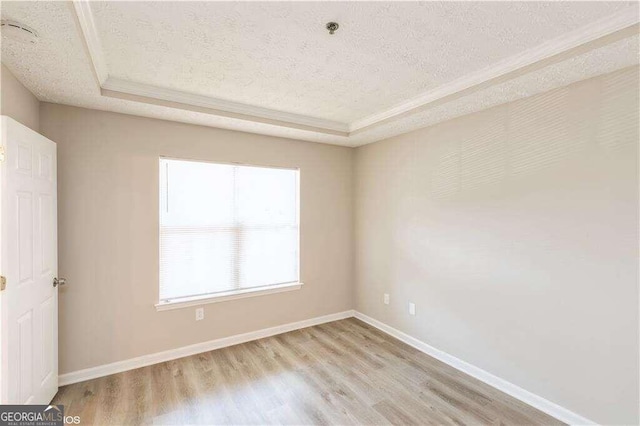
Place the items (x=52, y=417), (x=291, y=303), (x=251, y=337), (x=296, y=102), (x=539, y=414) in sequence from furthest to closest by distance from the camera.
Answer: (x=291, y=303)
(x=251, y=337)
(x=296, y=102)
(x=539, y=414)
(x=52, y=417)

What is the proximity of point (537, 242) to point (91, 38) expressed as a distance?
3.29m

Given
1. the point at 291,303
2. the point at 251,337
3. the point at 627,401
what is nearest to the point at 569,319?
the point at 627,401

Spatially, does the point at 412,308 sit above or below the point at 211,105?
below

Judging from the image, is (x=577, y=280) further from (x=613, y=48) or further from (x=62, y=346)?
(x=62, y=346)

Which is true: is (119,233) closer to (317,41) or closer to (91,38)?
(91,38)

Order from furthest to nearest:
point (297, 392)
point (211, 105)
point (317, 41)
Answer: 1. point (211, 105)
2. point (297, 392)
3. point (317, 41)

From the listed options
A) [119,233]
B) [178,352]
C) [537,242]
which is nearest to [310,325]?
[178,352]

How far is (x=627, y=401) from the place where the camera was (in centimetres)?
185

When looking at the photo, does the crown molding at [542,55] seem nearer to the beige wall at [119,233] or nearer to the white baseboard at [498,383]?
the beige wall at [119,233]

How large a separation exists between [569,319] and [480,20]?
6.84ft

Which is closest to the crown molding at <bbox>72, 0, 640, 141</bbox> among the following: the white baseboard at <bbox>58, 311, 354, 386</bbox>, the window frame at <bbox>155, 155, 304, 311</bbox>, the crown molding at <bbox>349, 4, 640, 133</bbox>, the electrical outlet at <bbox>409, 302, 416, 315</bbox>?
the crown molding at <bbox>349, 4, 640, 133</bbox>

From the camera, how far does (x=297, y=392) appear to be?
95.3 inches

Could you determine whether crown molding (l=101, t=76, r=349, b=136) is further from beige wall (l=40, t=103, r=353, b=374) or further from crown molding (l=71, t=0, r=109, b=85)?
beige wall (l=40, t=103, r=353, b=374)

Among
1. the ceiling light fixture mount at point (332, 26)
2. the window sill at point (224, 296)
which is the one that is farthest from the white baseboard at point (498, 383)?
the ceiling light fixture mount at point (332, 26)
